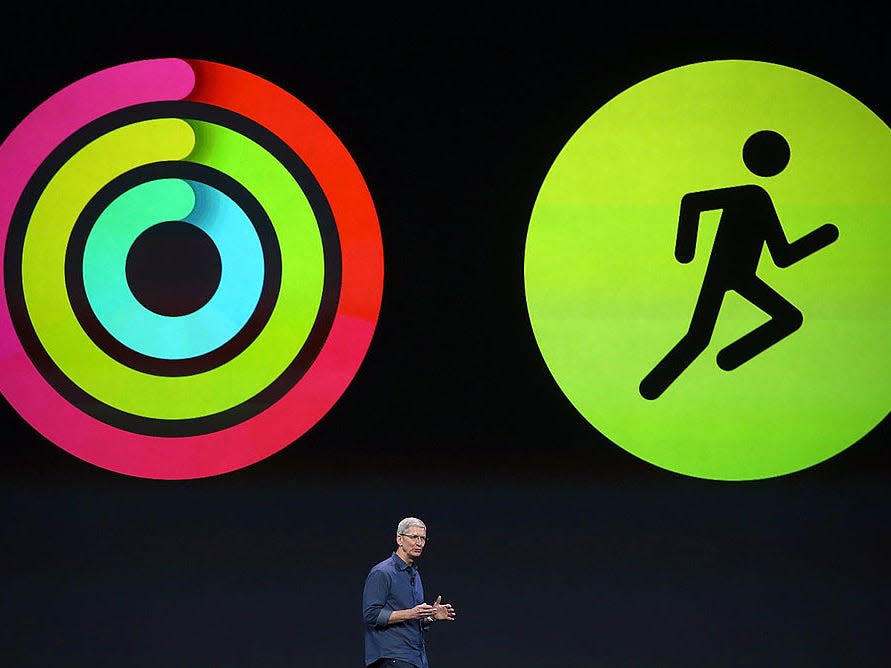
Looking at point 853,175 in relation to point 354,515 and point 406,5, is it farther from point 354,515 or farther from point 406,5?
point 354,515

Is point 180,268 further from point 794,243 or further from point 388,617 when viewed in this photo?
point 794,243

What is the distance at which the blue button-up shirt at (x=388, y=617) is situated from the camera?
4082 millimetres

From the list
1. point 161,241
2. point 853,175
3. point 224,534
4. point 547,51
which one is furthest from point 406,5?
point 224,534

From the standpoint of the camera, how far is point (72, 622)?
200 inches

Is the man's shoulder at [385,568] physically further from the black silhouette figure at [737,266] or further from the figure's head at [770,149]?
the figure's head at [770,149]

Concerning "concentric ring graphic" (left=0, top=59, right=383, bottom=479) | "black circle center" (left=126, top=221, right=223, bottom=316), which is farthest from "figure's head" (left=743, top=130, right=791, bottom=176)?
"black circle center" (left=126, top=221, right=223, bottom=316)

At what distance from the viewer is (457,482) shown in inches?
201

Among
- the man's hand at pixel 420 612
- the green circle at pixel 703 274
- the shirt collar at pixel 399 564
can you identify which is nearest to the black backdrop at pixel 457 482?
the green circle at pixel 703 274

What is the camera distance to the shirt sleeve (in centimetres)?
407

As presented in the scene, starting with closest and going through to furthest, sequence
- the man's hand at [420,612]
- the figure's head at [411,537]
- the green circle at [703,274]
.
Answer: the man's hand at [420,612]
the figure's head at [411,537]
the green circle at [703,274]

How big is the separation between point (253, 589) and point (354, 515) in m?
0.51

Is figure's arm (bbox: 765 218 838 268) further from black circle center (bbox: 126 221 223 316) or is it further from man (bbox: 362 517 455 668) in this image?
black circle center (bbox: 126 221 223 316)

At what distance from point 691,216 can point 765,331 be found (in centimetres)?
56

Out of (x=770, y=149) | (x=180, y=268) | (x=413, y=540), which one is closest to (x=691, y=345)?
(x=770, y=149)
